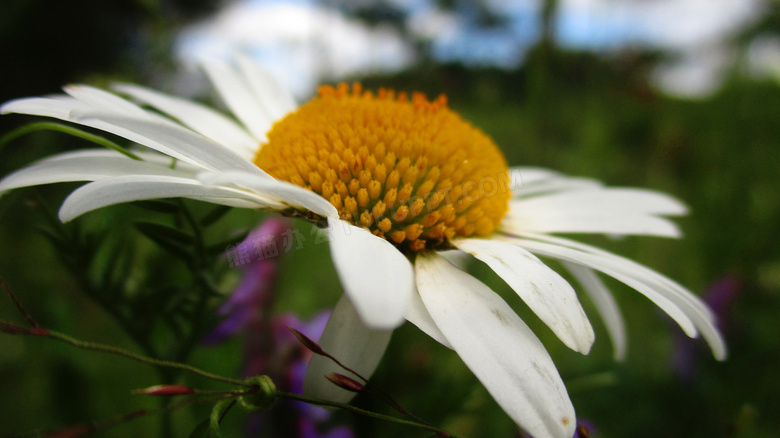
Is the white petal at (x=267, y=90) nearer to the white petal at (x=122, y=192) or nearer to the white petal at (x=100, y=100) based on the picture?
the white petal at (x=100, y=100)

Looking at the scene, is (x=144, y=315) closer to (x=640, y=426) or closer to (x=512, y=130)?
(x=640, y=426)

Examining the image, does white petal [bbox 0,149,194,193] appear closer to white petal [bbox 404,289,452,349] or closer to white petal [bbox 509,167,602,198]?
white petal [bbox 404,289,452,349]

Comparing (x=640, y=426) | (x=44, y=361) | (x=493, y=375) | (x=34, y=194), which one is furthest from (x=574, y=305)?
(x=44, y=361)

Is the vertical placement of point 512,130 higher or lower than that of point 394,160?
higher

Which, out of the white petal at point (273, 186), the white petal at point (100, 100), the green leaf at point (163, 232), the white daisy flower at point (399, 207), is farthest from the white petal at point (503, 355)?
the white petal at point (100, 100)

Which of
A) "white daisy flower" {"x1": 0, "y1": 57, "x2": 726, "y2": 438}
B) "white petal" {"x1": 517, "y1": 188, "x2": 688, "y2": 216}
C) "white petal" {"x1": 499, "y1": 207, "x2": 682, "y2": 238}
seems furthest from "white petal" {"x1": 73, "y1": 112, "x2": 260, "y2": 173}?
"white petal" {"x1": 517, "y1": 188, "x2": 688, "y2": 216}

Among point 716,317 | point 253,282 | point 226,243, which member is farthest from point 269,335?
point 716,317

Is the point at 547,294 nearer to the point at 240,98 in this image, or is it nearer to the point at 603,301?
the point at 603,301
